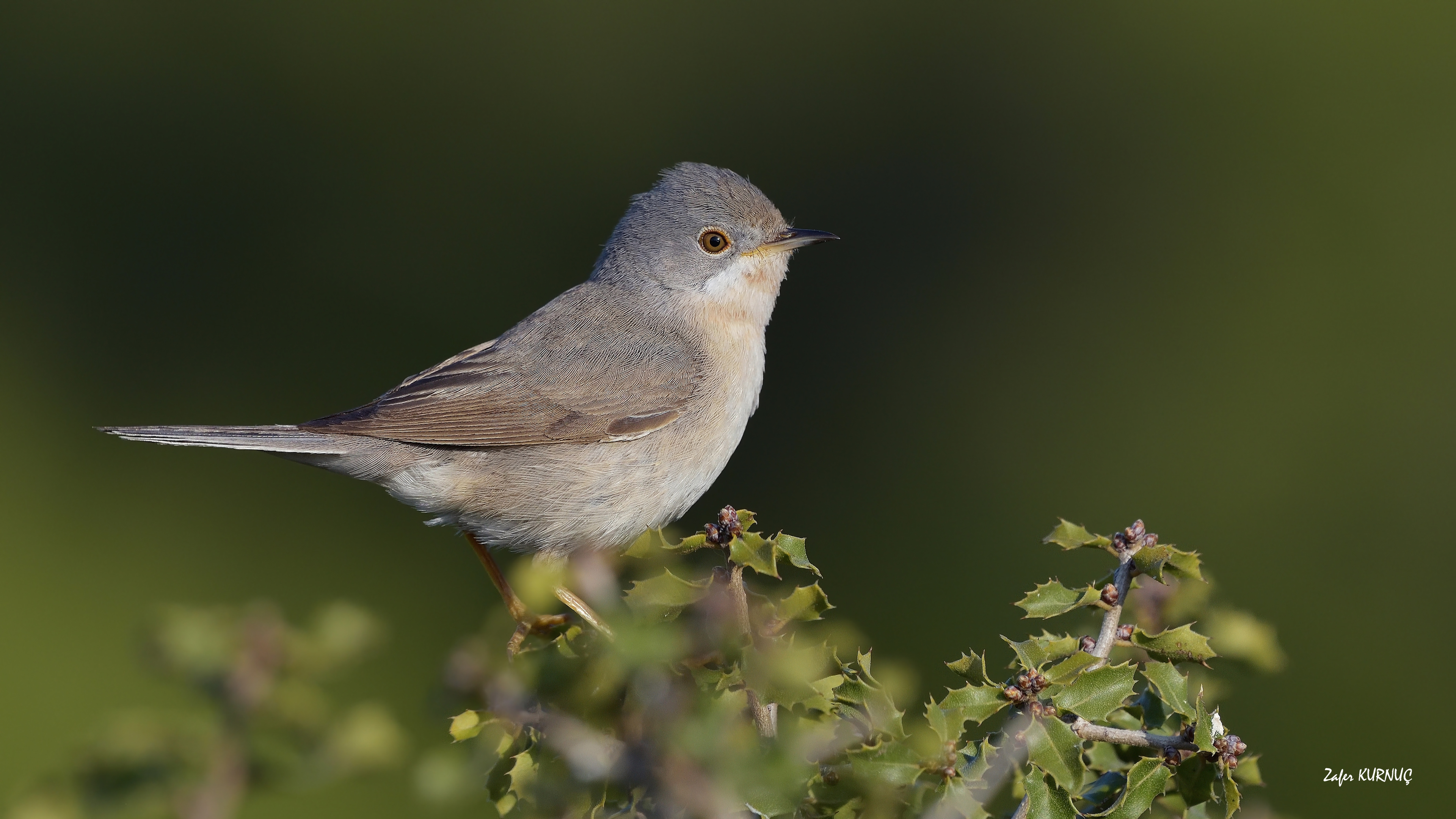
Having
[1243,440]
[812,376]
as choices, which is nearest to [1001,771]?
[1243,440]

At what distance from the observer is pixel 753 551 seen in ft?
5.86

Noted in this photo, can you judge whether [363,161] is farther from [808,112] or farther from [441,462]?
[441,462]

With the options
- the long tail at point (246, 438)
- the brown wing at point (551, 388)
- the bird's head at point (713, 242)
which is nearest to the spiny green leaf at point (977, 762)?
the brown wing at point (551, 388)

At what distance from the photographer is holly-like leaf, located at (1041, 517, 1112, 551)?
183 cm

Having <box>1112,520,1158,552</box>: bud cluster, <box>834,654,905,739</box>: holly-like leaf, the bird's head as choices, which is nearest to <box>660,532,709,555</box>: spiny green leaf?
<box>834,654,905,739</box>: holly-like leaf

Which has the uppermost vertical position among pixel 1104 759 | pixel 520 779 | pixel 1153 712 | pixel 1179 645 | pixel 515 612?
pixel 1179 645

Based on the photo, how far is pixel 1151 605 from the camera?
2037 millimetres

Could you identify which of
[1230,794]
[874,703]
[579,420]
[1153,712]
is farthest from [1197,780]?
[579,420]

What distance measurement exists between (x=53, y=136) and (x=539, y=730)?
5.41 meters

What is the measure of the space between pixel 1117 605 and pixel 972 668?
0.24m

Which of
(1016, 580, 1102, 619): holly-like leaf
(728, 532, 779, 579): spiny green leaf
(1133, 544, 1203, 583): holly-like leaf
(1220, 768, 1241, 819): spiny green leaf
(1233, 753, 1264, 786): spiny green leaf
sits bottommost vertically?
(1233, 753, 1264, 786): spiny green leaf

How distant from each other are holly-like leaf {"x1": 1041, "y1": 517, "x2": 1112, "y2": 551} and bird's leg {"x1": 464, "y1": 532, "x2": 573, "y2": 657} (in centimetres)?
115

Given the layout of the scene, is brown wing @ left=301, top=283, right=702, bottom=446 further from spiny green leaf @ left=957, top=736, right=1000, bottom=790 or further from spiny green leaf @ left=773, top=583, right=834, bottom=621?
spiny green leaf @ left=957, top=736, right=1000, bottom=790

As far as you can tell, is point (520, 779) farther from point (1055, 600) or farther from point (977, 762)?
point (1055, 600)
